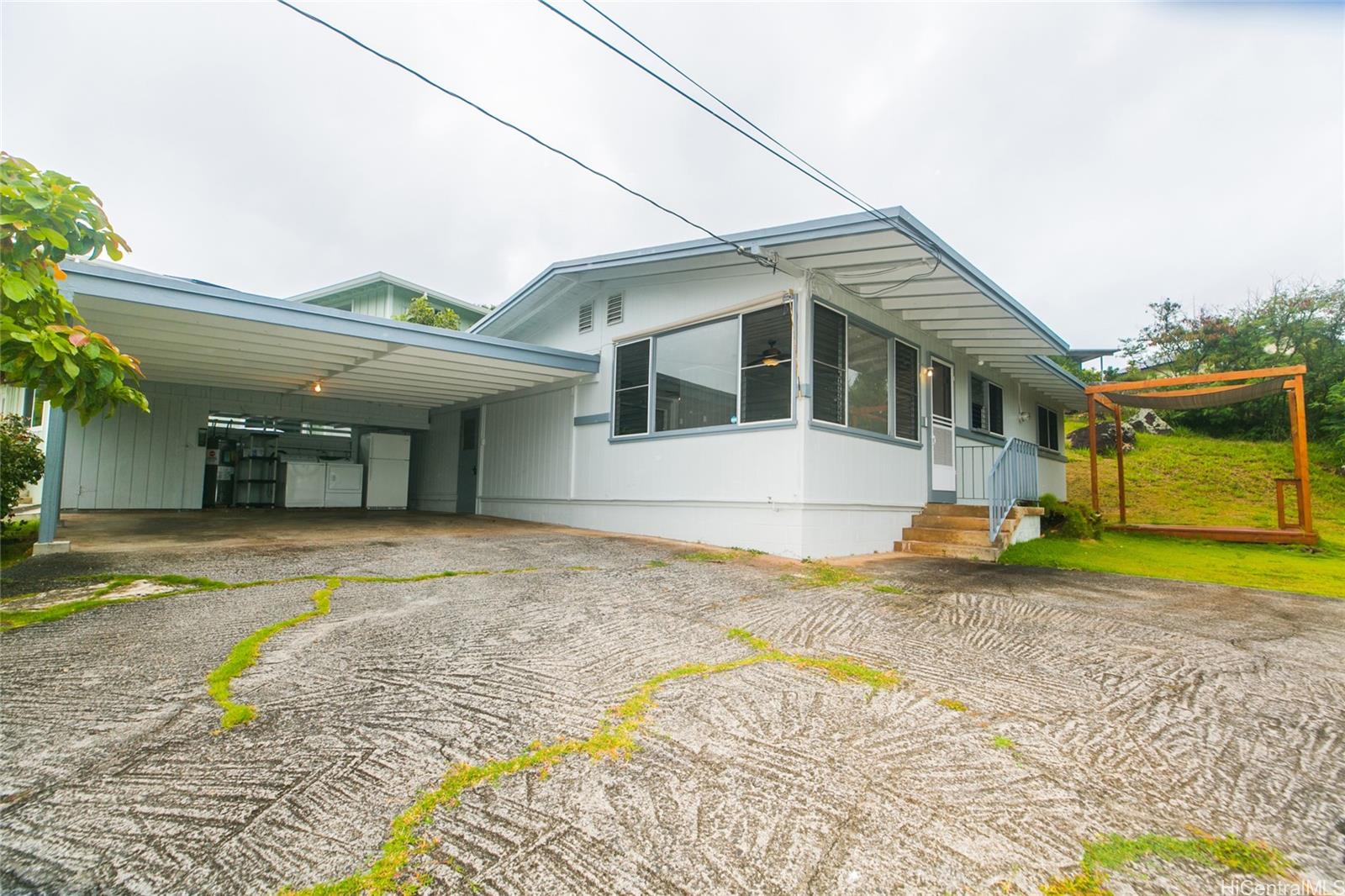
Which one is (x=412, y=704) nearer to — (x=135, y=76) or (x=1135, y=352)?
(x=135, y=76)

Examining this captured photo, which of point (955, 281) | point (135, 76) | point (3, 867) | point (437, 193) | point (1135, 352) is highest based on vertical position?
point (437, 193)

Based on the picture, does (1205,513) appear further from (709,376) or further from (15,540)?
(15,540)

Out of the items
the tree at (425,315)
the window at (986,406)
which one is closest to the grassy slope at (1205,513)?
the window at (986,406)

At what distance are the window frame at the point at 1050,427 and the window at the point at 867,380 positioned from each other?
24.8ft

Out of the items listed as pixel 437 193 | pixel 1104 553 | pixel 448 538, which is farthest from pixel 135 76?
pixel 437 193

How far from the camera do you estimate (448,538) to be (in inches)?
253

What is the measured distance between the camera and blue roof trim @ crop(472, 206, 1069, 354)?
202 inches

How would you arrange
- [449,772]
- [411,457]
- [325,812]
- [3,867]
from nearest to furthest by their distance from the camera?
[3,867], [325,812], [449,772], [411,457]

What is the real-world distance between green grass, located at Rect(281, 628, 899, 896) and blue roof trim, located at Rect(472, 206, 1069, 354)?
13.2ft

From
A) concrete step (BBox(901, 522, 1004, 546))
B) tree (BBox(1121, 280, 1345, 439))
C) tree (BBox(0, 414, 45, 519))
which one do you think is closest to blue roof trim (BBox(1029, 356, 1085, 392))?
concrete step (BBox(901, 522, 1004, 546))

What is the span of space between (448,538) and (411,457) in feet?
28.6

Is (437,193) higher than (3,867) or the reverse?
higher

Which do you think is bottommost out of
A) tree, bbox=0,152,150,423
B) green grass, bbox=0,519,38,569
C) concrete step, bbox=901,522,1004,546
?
green grass, bbox=0,519,38,569

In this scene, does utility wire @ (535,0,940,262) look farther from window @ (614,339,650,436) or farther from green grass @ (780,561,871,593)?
green grass @ (780,561,871,593)
